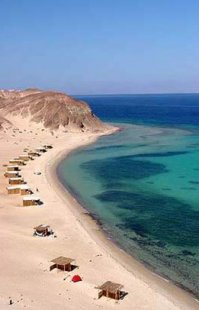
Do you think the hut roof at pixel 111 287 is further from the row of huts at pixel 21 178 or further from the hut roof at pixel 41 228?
the row of huts at pixel 21 178

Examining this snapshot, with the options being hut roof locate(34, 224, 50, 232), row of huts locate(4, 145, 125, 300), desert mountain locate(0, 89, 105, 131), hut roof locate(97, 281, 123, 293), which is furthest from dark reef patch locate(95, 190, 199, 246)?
desert mountain locate(0, 89, 105, 131)

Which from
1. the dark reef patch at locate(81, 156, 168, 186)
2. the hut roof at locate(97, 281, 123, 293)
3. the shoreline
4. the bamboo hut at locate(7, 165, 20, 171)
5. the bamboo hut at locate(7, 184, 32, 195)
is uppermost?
the bamboo hut at locate(7, 165, 20, 171)

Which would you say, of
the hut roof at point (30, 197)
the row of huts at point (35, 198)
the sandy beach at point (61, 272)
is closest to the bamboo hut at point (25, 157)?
the row of huts at point (35, 198)

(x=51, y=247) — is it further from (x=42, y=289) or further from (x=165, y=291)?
(x=165, y=291)

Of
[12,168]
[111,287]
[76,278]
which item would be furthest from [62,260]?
[12,168]

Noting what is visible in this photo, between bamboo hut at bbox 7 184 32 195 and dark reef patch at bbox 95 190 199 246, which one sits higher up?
bamboo hut at bbox 7 184 32 195

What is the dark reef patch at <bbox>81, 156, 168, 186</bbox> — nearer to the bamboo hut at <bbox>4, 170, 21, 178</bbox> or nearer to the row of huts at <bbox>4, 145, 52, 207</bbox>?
the row of huts at <bbox>4, 145, 52, 207</bbox>

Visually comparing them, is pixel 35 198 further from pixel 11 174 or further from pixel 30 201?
pixel 11 174
